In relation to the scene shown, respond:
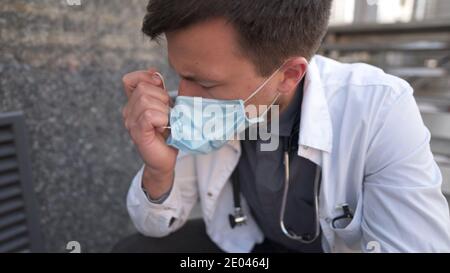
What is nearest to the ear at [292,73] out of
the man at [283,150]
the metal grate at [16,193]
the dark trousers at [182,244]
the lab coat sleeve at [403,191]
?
the man at [283,150]

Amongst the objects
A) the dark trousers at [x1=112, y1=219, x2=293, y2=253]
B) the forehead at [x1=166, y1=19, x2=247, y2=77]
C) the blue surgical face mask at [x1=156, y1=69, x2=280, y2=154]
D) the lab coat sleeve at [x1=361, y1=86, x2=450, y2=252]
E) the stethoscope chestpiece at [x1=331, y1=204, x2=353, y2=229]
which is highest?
the forehead at [x1=166, y1=19, x2=247, y2=77]

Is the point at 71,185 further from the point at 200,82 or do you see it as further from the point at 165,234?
the point at 200,82

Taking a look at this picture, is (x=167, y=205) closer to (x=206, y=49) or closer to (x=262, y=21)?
(x=206, y=49)

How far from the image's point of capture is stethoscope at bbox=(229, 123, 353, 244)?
1317 mm

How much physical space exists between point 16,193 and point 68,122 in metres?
0.38

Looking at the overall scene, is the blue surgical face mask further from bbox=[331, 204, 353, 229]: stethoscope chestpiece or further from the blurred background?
the blurred background

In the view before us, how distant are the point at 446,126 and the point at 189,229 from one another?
1.73m

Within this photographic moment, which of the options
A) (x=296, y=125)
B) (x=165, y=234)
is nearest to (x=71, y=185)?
(x=165, y=234)

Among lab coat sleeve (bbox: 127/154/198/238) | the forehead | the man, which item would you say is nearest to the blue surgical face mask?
the man

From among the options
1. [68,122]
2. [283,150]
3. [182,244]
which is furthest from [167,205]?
[68,122]

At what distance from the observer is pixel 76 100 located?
1804 millimetres

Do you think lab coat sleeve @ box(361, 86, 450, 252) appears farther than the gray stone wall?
No
